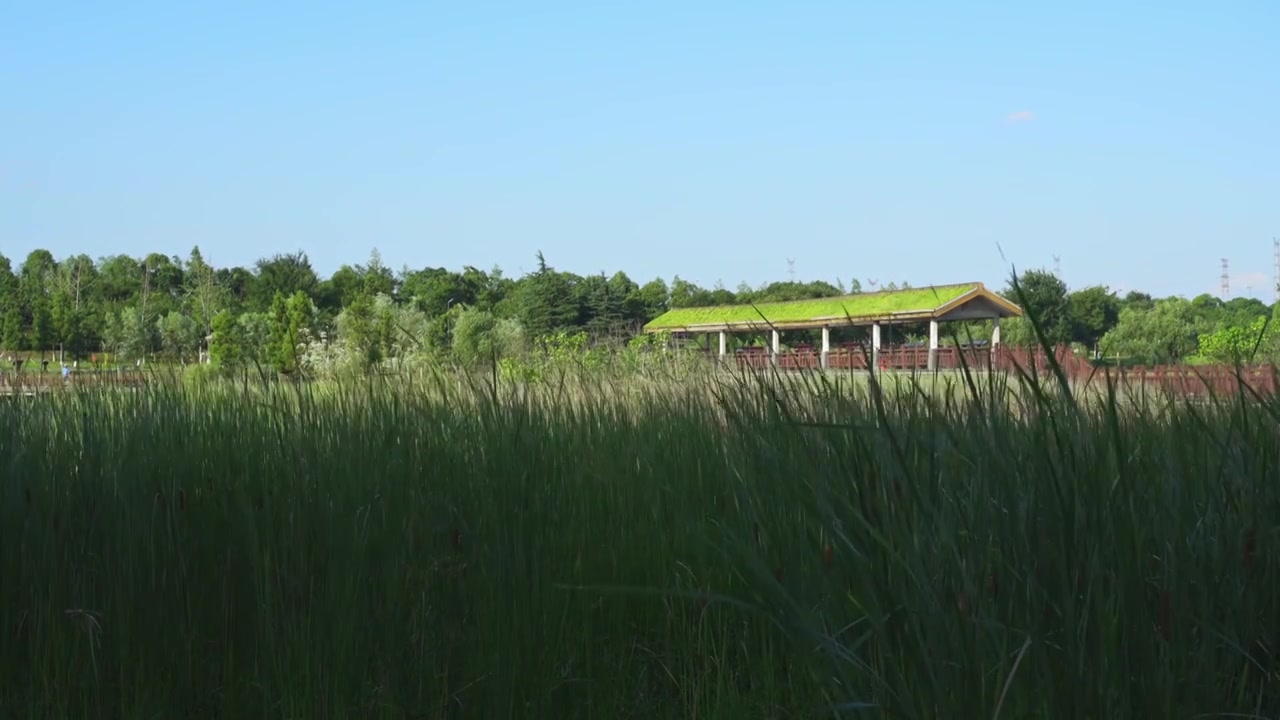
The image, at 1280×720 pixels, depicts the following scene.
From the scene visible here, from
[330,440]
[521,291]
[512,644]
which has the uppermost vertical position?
[521,291]

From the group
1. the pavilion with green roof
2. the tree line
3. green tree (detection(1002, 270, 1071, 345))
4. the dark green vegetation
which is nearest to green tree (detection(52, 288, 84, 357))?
the tree line

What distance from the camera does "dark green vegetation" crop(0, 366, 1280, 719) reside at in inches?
51.2

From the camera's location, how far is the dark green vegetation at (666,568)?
1.30 m

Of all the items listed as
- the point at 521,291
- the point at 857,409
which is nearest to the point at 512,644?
the point at 857,409

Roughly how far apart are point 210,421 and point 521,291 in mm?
46095

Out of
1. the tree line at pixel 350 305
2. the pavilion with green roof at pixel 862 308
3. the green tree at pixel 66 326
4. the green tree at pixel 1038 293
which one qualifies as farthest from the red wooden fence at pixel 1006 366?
the green tree at pixel 66 326

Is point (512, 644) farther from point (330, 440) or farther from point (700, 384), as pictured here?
point (700, 384)

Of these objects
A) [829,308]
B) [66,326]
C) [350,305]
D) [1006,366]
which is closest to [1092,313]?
[829,308]

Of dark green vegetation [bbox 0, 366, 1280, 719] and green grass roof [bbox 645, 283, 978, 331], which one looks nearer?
dark green vegetation [bbox 0, 366, 1280, 719]

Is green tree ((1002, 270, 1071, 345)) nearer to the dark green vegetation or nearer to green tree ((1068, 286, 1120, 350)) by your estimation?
the dark green vegetation

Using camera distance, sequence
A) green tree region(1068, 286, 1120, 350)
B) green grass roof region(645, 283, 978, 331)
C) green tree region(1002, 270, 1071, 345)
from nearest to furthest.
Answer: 1. green tree region(1002, 270, 1071, 345)
2. green grass roof region(645, 283, 978, 331)
3. green tree region(1068, 286, 1120, 350)

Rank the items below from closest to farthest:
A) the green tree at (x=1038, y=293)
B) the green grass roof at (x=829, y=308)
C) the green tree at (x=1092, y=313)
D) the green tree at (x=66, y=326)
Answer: the green tree at (x=1038, y=293) < the green grass roof at (x=829, y=308) < the green tree at (x=66, y=326) < the green tree at (x=1092, y=313)

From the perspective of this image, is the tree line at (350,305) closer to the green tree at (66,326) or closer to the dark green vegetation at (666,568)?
the green tree at (66,326)

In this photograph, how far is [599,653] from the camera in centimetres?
242
